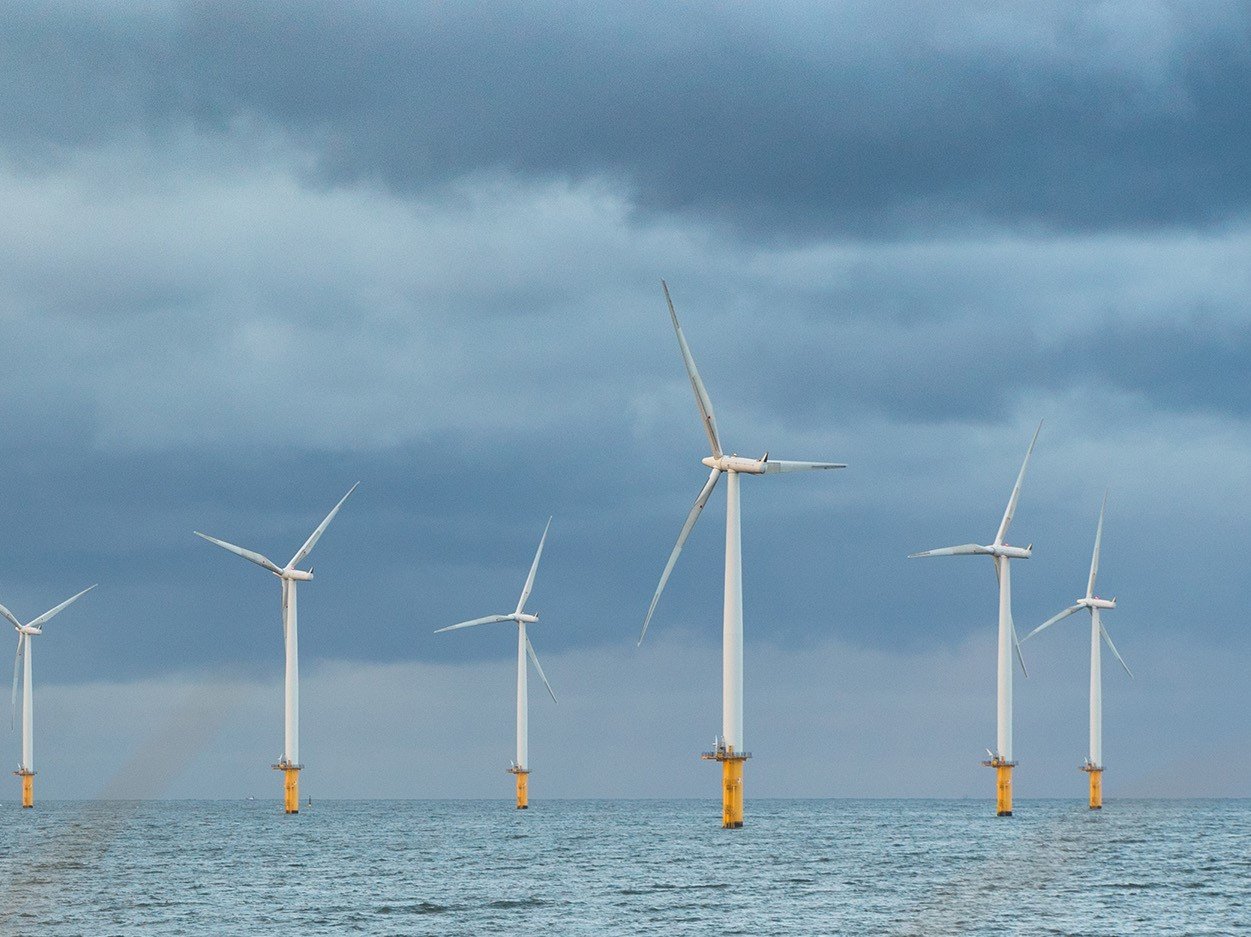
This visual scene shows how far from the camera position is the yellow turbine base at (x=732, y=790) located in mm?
155250

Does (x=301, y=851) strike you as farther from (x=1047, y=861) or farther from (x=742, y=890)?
(x=1047, y=861)

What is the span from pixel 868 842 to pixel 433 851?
47090 millimetres

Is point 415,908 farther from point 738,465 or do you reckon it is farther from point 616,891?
point 738,465

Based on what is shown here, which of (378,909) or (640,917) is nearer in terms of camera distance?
(640,917)

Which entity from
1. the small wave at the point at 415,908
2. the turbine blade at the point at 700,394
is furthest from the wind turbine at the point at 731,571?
the small wave at the point at 415,908

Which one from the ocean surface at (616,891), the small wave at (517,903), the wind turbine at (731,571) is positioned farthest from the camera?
the wind turbine at (731,571)

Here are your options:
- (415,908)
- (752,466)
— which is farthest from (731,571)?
(415,908)

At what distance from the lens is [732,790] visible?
532ft

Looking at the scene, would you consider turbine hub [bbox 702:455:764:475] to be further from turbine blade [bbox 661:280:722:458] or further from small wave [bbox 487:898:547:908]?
small wave [bbox 487:898:547:908]

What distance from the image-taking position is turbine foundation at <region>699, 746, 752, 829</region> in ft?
495

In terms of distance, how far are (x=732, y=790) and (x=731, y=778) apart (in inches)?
168

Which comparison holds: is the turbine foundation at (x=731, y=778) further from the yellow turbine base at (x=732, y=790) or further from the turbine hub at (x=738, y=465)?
the turbine hub at (x=738, y=465)

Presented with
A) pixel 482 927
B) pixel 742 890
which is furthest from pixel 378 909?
pixel 742 890

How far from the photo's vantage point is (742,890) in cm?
10994
